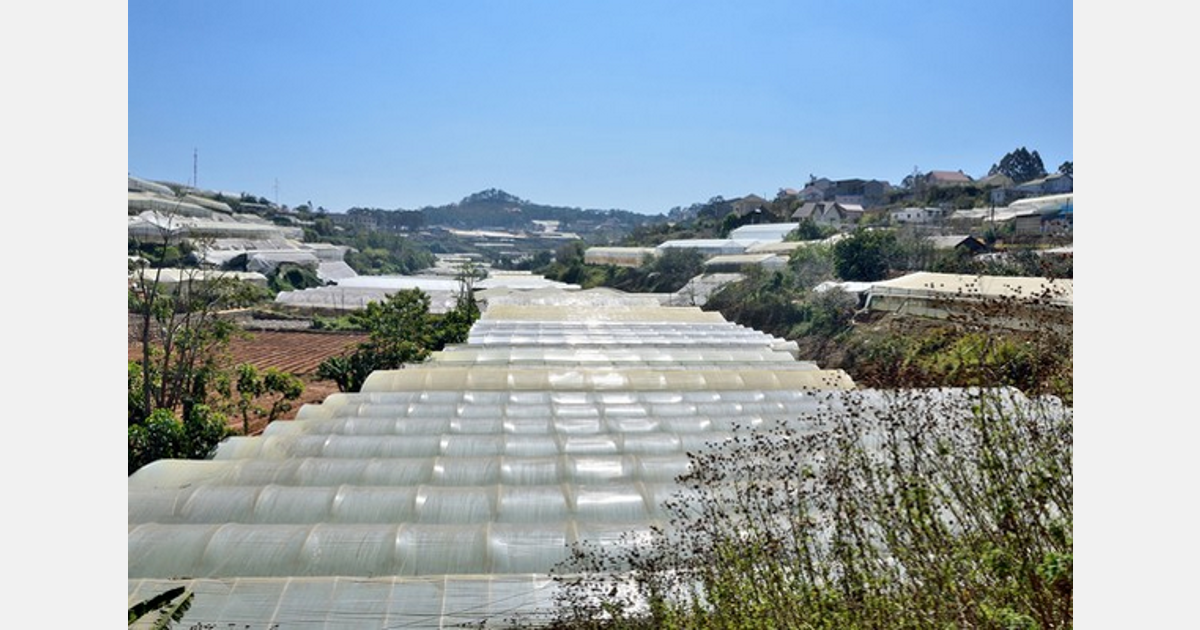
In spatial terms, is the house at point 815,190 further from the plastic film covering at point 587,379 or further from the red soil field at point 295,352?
the plastic film covering at point 587,379

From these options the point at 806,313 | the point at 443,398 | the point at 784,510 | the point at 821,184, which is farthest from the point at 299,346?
the point at 821,184

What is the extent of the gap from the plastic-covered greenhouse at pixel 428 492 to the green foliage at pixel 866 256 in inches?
811

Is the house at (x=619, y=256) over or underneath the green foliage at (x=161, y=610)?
over

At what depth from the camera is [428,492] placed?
8227 mm

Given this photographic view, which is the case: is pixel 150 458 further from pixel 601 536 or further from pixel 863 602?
pixel 863 602

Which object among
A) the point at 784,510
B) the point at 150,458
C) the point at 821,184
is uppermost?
the point at 821,184

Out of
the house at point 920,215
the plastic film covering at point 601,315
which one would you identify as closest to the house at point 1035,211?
the house at point 920,215

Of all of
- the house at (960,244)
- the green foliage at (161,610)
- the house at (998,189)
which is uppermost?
the house at (998,189)

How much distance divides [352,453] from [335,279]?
1991 inches

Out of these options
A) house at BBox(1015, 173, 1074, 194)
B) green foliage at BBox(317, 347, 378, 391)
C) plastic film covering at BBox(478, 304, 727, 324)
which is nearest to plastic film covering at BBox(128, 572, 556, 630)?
green foliage at BBox(317, 347, 378, 391)

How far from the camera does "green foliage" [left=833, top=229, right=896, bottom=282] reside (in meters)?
34.3

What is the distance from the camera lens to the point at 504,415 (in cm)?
1221

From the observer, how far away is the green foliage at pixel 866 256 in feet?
112

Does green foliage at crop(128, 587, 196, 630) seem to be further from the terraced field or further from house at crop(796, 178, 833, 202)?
house at crop(796, 178, 833, 202)
